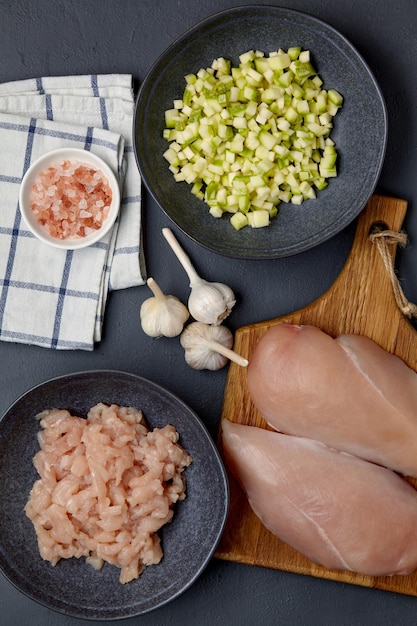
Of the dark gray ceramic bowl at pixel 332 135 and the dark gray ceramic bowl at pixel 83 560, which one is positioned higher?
the dark gray ceramic bowl at pixel 332 135

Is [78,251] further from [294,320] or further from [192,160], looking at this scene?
[294,320]

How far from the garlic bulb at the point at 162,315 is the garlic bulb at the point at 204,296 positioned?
44 mm

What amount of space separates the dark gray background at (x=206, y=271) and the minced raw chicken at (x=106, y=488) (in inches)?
9.6

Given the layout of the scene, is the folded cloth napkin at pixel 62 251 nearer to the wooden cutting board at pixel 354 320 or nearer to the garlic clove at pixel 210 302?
the garlic clove at pixel 210 302

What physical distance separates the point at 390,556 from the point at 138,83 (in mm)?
1726

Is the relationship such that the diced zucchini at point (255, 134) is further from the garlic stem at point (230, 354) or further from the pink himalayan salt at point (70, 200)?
the garlic stem at point (230, 354)

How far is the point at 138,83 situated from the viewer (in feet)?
8.43

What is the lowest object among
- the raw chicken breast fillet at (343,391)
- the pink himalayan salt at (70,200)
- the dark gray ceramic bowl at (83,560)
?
the dark gray ceramic bowl at (83,560)

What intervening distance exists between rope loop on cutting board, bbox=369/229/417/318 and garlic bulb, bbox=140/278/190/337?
0.66 metres

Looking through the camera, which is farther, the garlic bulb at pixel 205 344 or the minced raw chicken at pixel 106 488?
the garlic bulb at pixel 205 344

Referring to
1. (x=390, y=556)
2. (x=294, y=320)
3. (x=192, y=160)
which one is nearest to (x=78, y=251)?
(x=192, y=160)

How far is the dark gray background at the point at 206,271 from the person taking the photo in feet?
8.22

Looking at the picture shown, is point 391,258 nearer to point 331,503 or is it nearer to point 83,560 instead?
point 331,503

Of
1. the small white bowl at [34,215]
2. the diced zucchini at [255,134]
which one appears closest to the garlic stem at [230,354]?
the diced zucchini at [255,134]
